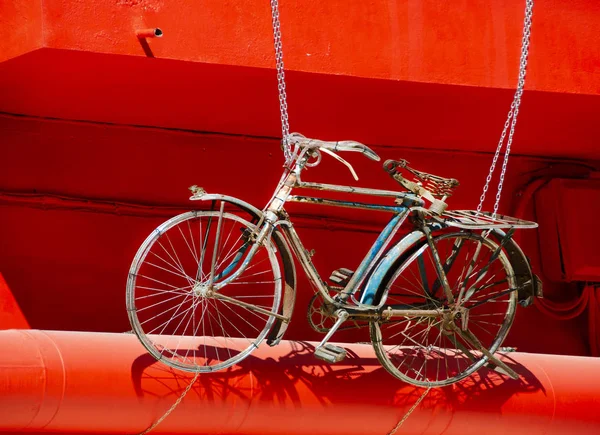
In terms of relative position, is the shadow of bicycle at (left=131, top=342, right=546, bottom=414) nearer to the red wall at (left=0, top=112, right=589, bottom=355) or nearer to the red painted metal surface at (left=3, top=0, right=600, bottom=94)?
the red wall at (left=0, top=112, right=589, bottom=355)

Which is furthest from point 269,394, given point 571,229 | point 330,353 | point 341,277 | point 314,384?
point 571,229

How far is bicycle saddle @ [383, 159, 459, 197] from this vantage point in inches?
235

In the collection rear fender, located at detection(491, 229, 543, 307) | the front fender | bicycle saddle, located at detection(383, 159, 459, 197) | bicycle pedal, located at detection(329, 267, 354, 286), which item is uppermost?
bicycle saddle, located at detection(383, 159, 459, 197)

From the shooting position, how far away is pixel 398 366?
20.6 ft

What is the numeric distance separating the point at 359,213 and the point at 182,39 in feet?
6.95

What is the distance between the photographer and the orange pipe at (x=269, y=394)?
17.9 ft

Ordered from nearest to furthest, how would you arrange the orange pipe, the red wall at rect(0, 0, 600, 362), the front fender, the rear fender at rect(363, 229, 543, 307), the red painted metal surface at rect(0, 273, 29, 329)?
the orange pipe
the front fender
the red wall at rect(0, 0, 600, 362)
the rear fender at rect(363, 229, 543, 307)
the red painted metal surface at rect(0, 273, 29, 329)

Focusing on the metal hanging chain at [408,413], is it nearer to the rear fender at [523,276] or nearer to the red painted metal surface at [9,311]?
the rear fender at [523,276]

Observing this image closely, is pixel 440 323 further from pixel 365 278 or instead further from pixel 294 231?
pixel 294 231

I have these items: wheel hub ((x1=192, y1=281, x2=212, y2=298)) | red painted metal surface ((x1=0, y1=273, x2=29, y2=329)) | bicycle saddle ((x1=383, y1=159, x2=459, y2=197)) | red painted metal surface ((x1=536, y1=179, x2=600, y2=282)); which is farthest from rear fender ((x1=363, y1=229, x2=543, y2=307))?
red painted metal surface ((x1=0, y1=273, x2=29, y2=329))

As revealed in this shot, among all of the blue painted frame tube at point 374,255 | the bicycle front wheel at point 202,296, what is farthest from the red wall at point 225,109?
the blue painted frame tube at point 374,255

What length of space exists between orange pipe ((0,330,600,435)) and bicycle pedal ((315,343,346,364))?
1.08ft

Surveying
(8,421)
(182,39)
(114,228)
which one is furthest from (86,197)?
(8,421)

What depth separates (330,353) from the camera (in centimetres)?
568
